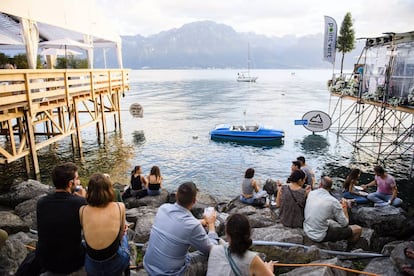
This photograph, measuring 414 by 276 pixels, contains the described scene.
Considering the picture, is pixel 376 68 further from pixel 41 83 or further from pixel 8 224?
pixel 8 224

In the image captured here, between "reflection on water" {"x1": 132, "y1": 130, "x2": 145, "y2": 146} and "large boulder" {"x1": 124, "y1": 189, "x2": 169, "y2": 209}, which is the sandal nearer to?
"large boulder" {"x1": 124, "y1": 189, "x2": 169, "y2": 209}

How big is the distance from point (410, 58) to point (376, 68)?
346 cm

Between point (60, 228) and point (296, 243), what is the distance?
4228 mm

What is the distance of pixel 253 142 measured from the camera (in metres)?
24.2

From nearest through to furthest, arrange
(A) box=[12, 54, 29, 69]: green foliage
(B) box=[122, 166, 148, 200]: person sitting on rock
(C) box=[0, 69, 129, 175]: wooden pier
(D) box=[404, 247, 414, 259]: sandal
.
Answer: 1. (D) box=[404, 247, 414, 259]: sandal
2. (B) box=[122, 166, 148, 200]: person sitting on rock
3. (C) box=[0, 69, 129, 175]: wooden pier
4. (A) box=[12, 54, 29, 69]: green foliage

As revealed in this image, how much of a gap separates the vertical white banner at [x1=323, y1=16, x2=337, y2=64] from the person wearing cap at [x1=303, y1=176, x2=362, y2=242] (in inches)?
788

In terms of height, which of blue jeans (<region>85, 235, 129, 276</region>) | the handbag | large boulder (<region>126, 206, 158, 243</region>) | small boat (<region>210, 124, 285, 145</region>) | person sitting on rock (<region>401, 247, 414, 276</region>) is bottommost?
small boat (<region>210, 124, 285, 145</region>)

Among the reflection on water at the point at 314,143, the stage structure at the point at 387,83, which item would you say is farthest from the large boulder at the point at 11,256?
the reflection on water at the point at 314,143

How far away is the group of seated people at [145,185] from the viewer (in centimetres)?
1110

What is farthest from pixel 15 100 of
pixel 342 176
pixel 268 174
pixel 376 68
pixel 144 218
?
pixel 376 68

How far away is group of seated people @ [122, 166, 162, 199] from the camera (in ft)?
36.4

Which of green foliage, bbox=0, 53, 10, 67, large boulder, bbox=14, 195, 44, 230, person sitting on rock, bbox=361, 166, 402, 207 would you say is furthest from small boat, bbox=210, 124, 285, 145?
large boulder, bbox=14, 195, 44, 230

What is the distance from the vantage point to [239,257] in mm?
3506

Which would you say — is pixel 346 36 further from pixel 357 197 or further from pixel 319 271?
pixel 319 271
